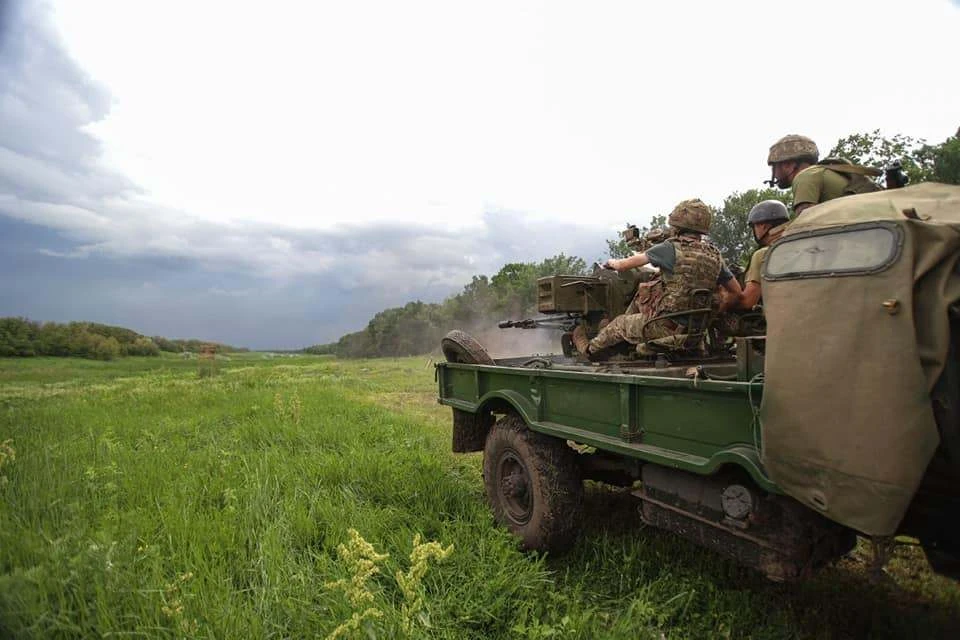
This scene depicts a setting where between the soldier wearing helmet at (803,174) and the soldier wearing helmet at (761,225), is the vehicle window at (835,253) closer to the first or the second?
the soldier wearing helmet at (803,174)

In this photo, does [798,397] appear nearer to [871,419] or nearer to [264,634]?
[871,419]

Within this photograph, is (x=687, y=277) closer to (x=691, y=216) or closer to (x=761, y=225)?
(x=691, y=216)

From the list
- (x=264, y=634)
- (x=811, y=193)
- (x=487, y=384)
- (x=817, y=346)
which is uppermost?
(x=811, y=193)

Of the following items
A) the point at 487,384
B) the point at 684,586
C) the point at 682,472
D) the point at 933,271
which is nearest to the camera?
Answer: the point at 933,271

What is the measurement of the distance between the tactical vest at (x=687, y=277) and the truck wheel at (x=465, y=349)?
149 centimetres

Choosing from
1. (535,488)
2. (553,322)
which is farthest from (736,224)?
(535,488)

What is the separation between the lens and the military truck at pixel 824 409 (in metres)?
1.63

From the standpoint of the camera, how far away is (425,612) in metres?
2.82

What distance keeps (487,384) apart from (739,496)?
7.18 feet

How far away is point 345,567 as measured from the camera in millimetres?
3160

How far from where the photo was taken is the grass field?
2480 mm

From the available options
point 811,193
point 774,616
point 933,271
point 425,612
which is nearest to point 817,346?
point 933,271

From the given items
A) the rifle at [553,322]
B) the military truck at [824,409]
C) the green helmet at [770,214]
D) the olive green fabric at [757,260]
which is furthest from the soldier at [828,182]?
the rifle at [553,322]

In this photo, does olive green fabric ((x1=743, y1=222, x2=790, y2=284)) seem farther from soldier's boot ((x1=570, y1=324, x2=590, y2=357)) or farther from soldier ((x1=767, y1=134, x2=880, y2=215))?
soldier's boot ((x1=570, y1=324, x2=590, y2=357))
